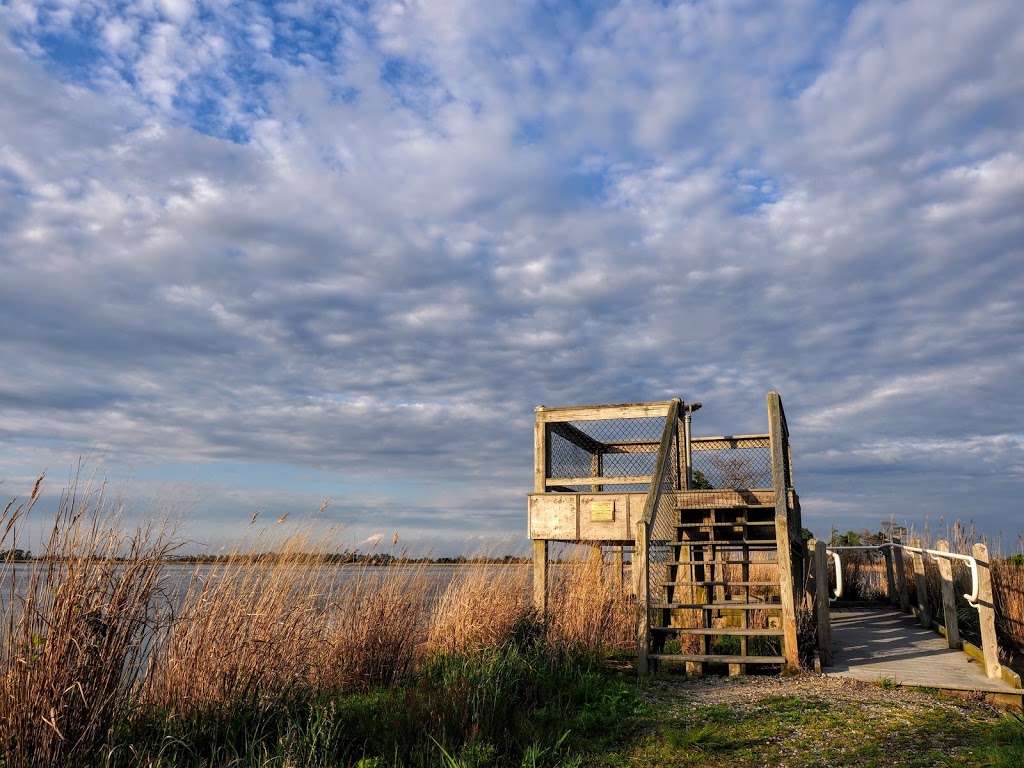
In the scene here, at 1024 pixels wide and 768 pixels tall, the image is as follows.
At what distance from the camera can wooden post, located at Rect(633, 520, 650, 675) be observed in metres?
8.12

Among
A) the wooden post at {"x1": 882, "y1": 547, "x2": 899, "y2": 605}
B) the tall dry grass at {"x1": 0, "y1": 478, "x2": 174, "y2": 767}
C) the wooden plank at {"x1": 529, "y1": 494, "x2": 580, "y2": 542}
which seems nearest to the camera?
the tall dry grass at {"x1": 0, "y1": 478, "x2": 174, "y2": 767}

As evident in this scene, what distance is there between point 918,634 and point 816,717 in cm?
513

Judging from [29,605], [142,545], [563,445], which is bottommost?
[29,605]

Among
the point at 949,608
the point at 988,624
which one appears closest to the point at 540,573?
the point at 949,608

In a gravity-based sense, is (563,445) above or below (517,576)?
above

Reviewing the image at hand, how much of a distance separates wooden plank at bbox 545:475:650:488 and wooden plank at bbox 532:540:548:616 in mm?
879

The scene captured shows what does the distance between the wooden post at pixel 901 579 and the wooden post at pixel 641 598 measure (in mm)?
7058

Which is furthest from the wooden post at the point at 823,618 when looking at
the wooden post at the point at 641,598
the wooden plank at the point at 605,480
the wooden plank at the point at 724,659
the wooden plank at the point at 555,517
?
the wooden plank at the point at 555,517

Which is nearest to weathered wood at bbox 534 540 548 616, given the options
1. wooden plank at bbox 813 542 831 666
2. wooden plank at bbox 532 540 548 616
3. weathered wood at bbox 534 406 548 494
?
wooden plank at bbox 532 540 548 616

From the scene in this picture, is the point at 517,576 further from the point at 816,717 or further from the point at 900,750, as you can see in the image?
the point at 900,750

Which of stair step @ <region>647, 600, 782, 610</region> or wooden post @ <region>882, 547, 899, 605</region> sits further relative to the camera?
wooden post @ <region>882, 547, 899, 605</region>

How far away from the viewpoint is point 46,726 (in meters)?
3.95

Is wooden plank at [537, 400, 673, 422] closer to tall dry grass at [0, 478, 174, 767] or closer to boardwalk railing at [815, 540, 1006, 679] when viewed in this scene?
boardwalk railing at [815, 540, 1006, 679]

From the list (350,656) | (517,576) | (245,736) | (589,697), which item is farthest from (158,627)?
(517,576)
